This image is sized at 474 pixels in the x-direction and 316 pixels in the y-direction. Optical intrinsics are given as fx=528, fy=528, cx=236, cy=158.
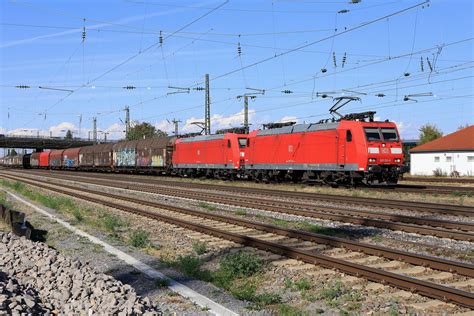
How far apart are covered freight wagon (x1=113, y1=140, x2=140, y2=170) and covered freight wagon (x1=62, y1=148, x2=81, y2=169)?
15.0 m

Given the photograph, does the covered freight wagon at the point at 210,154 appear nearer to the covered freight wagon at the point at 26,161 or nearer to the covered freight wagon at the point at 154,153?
the covered freight wagon at the point at 154,153

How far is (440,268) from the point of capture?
8.43 meters

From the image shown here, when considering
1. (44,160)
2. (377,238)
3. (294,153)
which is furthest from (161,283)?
(44,160)

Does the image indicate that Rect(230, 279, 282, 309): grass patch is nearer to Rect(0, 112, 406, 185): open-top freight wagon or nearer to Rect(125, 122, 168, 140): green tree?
Rect(0, 112, 406, 185): open-top freight wagon

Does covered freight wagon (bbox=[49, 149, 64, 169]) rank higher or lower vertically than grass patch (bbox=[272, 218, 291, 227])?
higher

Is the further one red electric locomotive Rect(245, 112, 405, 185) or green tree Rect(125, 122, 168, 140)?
green tree Rect(125, 122, 168, 140)

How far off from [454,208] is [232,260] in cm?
1026

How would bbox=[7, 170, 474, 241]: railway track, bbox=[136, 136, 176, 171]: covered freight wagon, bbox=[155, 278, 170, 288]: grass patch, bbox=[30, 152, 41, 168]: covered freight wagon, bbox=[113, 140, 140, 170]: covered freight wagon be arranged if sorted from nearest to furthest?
→ bbox=[155, 278, 170, 288]: grass patch < bbox=[7, 170, 474, 241]: railway track < bbox=[136, 136, 176, 171]: covered freight wagon < bbox=[113, 140, 140, 170]: covered freight wagon < bbox=[30, 152, 41, 168]: covered freight wagon

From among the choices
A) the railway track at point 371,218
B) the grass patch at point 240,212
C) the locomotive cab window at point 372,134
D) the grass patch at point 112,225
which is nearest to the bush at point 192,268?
the grass patch at point 112,225

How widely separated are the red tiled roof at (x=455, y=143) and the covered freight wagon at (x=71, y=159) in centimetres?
4481

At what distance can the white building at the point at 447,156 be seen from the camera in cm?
5222

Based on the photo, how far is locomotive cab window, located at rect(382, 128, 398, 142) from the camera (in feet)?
83.4

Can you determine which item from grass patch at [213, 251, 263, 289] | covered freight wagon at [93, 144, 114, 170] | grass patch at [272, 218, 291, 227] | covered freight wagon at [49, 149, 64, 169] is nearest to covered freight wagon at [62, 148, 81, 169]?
covered freight wagon at [49, 149, 64, 169]

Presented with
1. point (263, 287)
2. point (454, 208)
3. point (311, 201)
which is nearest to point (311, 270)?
point (263, 287)
